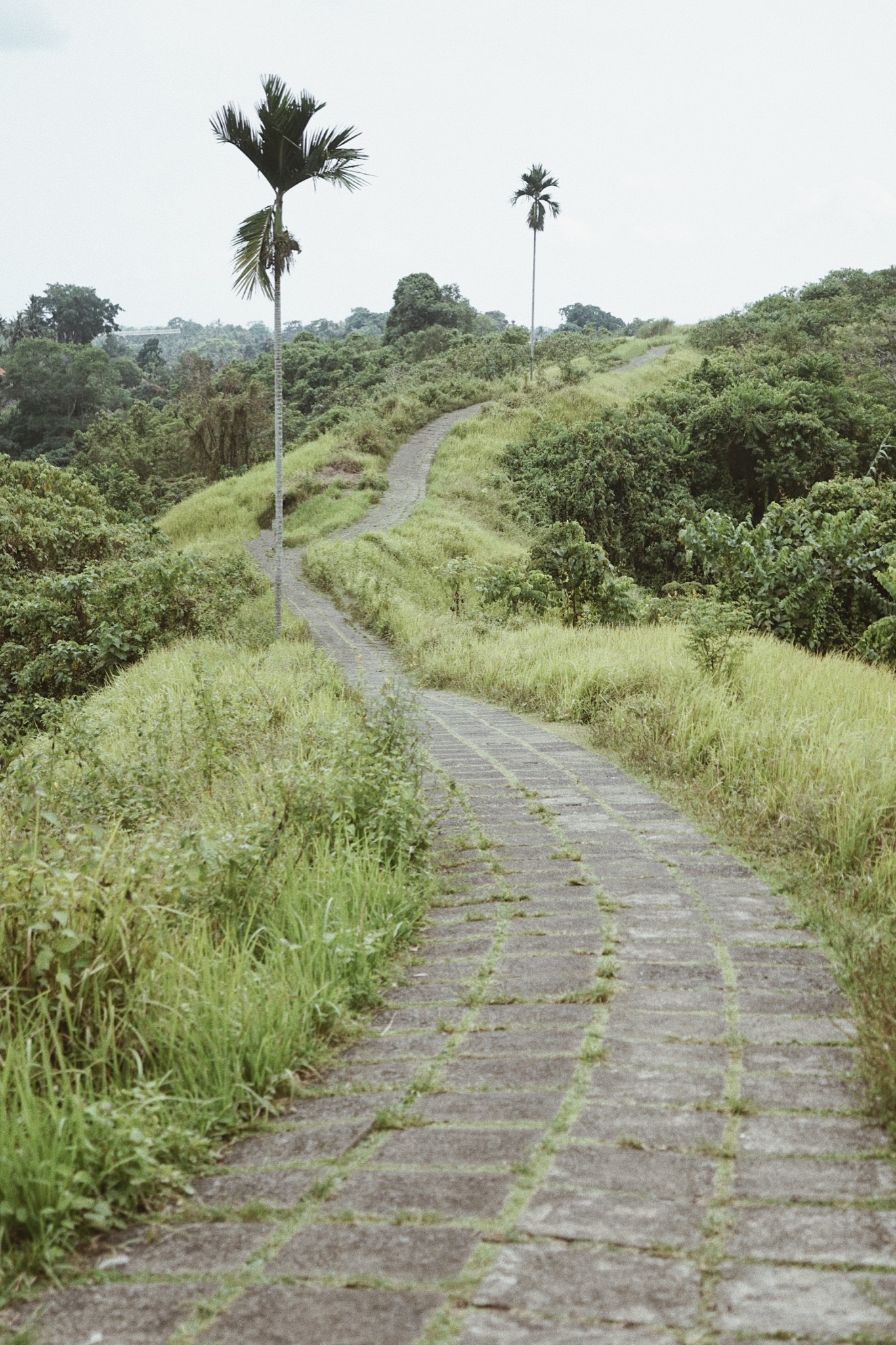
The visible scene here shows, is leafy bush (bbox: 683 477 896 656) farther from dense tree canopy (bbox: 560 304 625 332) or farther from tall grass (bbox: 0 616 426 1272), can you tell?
dense tree canopy (bbox: 560 304 625 332)

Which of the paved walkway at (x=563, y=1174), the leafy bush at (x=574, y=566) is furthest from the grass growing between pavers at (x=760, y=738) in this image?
the leafy bush at (x=574, y=566)

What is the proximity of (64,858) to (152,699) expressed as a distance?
17.0 ft

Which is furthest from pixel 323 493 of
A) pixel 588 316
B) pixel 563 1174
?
pixel 588 316

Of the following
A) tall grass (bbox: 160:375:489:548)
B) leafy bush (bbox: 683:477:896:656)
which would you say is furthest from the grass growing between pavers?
tall grass (bbox: 160:375:489:548)

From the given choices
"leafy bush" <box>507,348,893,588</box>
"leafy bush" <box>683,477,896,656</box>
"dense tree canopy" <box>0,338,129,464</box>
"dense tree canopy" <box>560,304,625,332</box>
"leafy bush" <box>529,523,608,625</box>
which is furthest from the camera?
"dense tree canopy" <box>560,304,625,332</box>

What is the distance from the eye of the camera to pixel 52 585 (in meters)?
12.2

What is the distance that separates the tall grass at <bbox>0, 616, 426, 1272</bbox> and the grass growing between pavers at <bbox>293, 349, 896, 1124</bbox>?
4.40 feet

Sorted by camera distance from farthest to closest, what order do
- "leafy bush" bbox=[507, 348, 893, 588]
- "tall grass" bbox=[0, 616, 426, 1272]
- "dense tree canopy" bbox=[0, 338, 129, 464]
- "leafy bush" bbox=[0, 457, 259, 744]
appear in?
1. "dense tree canopy" bbox=[0, 338, 129, 464]
2. "leafy bush" bbox=[507, 348, 893, 588]
3. "leafy bush" bbox=[0, 457, 259, 744]
4. "tall grass" bbox=[0, 616, 426, 1272]

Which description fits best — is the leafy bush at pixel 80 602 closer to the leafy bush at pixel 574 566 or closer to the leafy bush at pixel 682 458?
the leafy bush at pixel 574 566

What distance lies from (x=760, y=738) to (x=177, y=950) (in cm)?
315

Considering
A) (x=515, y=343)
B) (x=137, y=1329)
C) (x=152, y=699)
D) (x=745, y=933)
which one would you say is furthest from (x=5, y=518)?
(x=515, y=343)

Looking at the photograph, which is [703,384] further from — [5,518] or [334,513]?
[5,518]

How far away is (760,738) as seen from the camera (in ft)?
17.0

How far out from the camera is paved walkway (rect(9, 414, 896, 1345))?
1.71 meters
